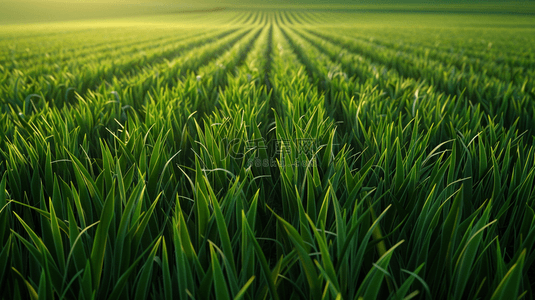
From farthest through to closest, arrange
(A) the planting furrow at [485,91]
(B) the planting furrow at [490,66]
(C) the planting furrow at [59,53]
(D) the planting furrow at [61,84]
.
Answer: (C) the planting furrow at [59,53]
(B) the planting furrow at [490,66]
(D) the planting furrow at [61,84]
(A) the planting furrow at [485,91]

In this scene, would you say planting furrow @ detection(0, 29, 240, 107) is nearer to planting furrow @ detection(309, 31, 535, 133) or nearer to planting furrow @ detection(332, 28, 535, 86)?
planting furrow @ detection(309, 31, 535, 133)

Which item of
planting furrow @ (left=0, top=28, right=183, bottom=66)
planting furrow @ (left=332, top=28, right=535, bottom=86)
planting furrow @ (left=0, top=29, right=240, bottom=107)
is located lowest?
planting furrow @ (left=332, top=28, right=535, bottom=86)

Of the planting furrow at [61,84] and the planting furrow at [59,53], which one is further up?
the planting furrow at [59,53]

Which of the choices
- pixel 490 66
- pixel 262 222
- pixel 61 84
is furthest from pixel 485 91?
pixel 61 84

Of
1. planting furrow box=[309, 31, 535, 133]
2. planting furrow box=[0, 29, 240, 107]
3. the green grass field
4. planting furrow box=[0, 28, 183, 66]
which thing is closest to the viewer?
the green grass field

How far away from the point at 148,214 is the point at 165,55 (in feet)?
25.9

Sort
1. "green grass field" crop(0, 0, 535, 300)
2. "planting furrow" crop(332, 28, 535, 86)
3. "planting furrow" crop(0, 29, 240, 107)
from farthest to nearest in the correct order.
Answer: "planting furrow" crop(332, 28, 535, 86), "planting furrow" crop(0, 29, 240, 107), "green grass field" crop(0, 0, 535, 300)

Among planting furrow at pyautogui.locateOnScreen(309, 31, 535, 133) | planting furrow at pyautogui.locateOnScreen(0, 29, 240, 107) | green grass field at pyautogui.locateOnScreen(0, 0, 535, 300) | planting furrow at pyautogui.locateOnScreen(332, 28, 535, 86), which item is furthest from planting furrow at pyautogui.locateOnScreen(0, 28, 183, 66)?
planting furrow at pyautogui.locateOnScreen(332, 28, 535, 86)

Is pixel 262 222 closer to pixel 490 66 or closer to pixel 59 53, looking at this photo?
pixel 490 66

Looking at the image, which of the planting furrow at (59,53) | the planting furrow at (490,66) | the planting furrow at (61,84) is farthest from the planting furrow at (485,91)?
the planting furrow at (59,53)

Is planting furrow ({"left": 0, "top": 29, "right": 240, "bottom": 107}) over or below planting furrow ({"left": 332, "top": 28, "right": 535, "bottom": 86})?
over

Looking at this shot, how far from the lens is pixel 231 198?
0.79 metres

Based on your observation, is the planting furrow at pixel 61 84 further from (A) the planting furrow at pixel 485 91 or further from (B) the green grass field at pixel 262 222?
(A) the planting furrow at pixel 485 91

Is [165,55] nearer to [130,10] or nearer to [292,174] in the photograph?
[292,174]
